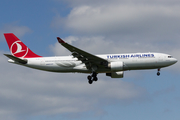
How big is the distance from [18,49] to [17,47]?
42cm

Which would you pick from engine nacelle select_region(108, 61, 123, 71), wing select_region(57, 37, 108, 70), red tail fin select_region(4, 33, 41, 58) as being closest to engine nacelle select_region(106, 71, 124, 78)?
wing select_region(57, 37, 108, 70)

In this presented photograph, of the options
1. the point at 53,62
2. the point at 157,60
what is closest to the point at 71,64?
the point at 53,62

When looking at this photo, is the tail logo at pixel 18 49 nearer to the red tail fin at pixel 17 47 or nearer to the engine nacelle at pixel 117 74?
the red tail fin at pixel 17 47

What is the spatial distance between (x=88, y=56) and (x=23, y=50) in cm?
1163

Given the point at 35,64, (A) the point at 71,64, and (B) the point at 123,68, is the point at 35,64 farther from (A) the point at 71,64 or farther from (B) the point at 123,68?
(B) the point at 123,68

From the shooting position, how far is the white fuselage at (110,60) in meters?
49.7

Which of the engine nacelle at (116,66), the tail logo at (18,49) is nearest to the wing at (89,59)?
the engine nacelle at (116,66)

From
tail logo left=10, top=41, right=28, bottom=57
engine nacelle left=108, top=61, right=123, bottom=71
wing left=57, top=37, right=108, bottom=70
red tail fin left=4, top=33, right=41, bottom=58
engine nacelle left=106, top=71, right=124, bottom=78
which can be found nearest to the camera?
wing left=57, top=37, right=108, bottom=70

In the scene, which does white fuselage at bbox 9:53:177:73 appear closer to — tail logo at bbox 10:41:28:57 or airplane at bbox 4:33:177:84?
airplane at bbox 4:33:177:84

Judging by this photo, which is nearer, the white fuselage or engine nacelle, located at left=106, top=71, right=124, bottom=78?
the white fuselage

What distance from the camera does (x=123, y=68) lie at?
49500 mm

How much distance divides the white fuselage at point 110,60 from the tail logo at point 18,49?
96.1 inches

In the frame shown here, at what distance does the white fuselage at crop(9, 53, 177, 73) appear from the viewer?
49.7 m

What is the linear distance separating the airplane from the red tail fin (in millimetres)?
512
